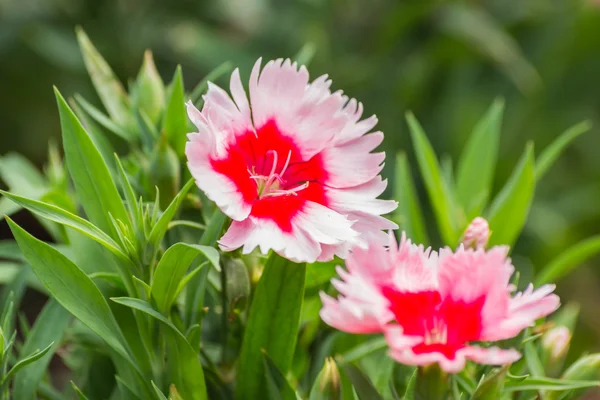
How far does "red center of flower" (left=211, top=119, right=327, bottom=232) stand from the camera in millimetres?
557

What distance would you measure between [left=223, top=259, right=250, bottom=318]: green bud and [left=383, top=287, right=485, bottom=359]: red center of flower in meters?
0.13

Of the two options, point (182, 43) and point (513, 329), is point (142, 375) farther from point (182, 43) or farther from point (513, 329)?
point (182, 43)

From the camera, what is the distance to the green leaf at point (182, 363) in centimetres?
58

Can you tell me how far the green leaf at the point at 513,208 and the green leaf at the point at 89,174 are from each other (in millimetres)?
374

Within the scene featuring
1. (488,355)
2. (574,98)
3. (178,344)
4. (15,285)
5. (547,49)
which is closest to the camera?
(488,355)

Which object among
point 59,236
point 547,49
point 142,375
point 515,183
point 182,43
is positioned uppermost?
point 547,49

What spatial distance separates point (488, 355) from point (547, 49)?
1835 millimetres

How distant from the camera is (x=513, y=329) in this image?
49 centimetres

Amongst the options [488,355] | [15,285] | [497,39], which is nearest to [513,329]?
[488,355]

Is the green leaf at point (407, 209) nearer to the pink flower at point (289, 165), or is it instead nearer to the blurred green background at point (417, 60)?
the pink flower at point (289, 165)

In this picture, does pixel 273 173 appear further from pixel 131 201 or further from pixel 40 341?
pixel 40 341

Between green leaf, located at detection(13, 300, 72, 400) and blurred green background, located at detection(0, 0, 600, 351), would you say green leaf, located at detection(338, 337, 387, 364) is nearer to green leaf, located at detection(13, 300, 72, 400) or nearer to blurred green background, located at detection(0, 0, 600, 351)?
green leaf, located at detection(13, 300, 72, 400)

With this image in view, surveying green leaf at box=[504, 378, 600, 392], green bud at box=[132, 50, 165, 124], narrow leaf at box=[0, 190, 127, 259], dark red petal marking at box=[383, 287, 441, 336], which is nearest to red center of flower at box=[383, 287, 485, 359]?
dark red petal marking at box=[383, 287, 441, 336]

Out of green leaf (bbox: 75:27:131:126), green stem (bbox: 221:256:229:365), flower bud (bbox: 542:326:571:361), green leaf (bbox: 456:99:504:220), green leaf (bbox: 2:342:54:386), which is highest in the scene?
green leaf (bbox: 456:99:504:220)
